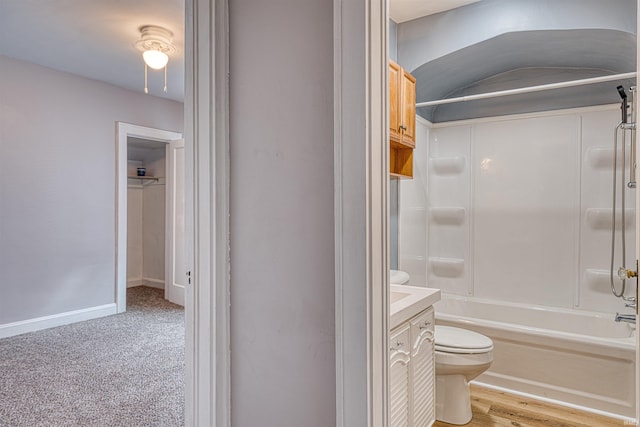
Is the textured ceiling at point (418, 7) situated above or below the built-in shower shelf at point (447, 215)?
above

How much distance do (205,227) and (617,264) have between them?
3184 millimetres

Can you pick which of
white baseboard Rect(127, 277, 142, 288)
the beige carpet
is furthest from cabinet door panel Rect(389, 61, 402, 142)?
white baseboard Rect(127, 277, 142, 288)

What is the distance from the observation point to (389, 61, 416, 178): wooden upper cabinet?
2.26m

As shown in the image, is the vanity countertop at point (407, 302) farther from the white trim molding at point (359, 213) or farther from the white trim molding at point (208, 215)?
the white trim molding at point (208, 215)

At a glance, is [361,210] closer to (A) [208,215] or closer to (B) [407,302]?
(A) [208,215]

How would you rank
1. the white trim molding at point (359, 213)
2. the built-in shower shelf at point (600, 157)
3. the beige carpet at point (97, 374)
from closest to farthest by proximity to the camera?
the white trim molding at point (359, 213)
the beige carpet at point (97, 374)
the built-in shower shelf at point (600, 157)

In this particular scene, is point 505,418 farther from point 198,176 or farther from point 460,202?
point 198,176

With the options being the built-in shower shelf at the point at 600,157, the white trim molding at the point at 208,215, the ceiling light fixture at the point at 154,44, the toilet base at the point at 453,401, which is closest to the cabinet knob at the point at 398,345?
the white trim molding at the point at 208,215

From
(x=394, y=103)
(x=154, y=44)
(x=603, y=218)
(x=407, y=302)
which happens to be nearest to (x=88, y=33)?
(x=154, y=44)

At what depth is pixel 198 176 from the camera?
1347 millimetres

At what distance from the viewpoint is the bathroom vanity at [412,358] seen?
158 cm

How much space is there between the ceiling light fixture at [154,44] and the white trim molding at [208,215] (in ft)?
6.09

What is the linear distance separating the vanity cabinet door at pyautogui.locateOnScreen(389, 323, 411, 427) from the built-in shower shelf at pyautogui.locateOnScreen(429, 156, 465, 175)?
2.36m

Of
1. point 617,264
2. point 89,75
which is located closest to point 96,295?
point 89,75
